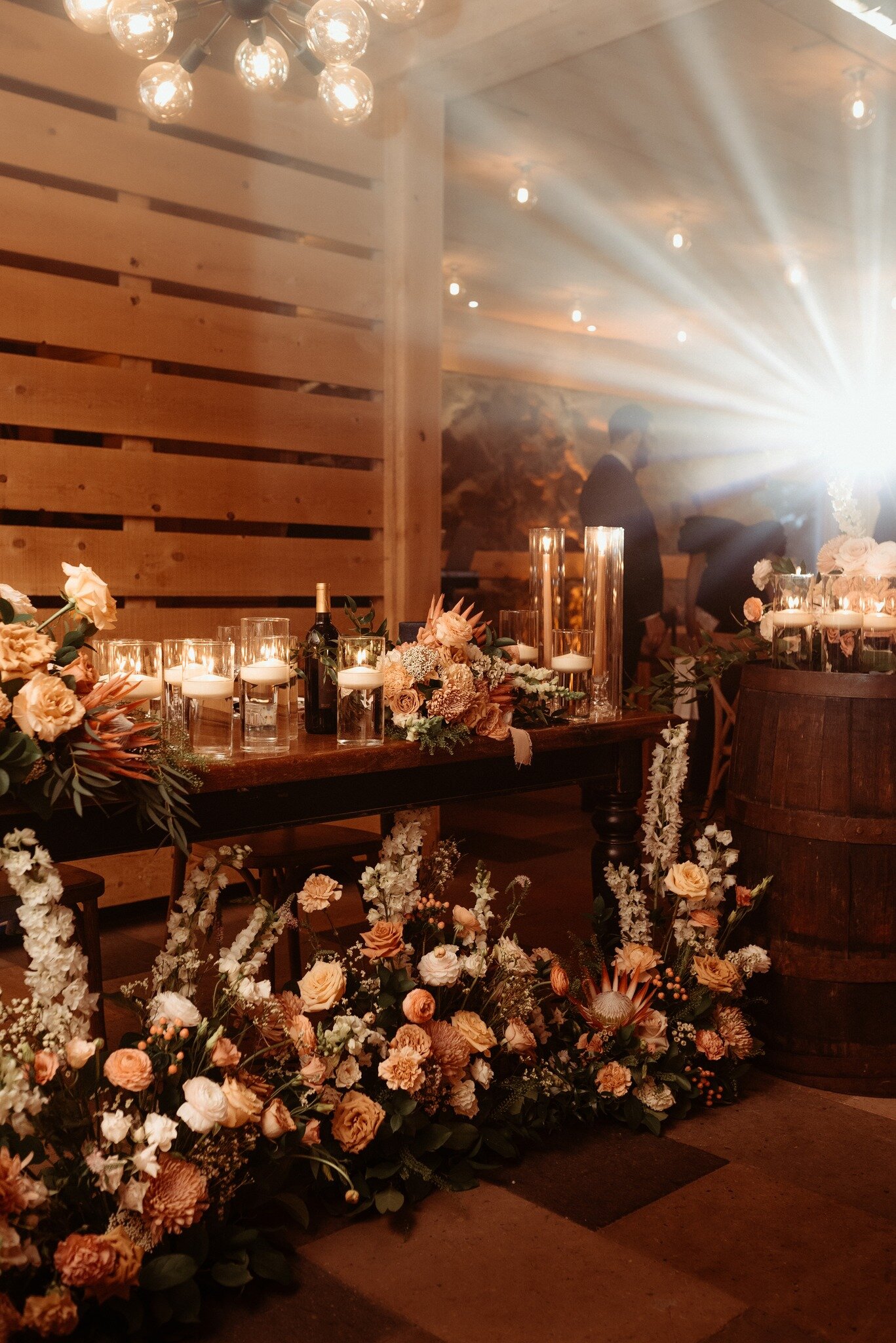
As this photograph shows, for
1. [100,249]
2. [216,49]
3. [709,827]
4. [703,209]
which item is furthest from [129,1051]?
[703,209]

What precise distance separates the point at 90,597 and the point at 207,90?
9.99 feet

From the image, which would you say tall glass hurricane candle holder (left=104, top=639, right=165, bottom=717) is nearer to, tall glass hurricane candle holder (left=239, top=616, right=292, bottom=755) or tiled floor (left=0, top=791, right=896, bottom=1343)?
tall glass hurricane candle holder (left=239, top=616, right=292, bottom=755)

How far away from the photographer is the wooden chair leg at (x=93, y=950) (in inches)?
99.2

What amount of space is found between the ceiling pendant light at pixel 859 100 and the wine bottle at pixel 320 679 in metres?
3.38

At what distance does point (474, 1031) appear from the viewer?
94.5 inches

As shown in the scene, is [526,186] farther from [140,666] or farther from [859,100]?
[140,666]

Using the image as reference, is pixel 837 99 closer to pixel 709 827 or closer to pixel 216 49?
pixel 216 49

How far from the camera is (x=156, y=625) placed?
4.35 m

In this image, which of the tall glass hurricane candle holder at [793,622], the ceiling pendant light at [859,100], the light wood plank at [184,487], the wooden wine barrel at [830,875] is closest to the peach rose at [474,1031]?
the wooden wine barrel at [830,875]

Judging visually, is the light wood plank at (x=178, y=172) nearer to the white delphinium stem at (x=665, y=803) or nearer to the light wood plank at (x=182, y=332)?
the light wood plank at (x=182, y=332)

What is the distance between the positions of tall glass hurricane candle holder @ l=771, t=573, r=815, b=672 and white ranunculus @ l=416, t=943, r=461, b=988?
1106mm

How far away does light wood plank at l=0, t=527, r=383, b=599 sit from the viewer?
4.01 m

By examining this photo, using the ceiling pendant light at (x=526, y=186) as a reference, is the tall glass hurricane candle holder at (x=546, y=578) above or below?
below

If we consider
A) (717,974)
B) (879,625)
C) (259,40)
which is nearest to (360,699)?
(717,974)
